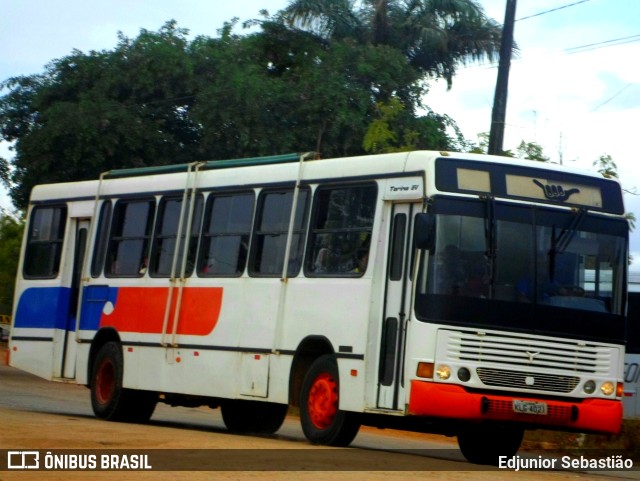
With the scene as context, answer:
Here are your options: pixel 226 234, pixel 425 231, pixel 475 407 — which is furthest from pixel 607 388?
pixel 226 234

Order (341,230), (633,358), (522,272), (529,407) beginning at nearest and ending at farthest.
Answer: (529,407), (522,272), (341,230), (633,358)

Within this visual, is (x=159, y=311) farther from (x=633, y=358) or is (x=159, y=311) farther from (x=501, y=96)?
(x=633, y=358)

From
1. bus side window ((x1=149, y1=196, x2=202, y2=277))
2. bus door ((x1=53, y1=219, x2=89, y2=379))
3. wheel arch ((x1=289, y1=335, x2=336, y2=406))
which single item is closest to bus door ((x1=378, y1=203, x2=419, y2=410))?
wheel arch ((x1=289, y1=335, x2=336, y2=406))

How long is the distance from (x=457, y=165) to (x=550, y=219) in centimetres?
106

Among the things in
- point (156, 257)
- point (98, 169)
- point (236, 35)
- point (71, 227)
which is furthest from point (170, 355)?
point (236, 35)

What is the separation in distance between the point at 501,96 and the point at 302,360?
8.15m

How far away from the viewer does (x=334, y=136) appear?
3238 centimetres

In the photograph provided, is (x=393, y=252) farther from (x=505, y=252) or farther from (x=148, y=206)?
(x=148, y=206)

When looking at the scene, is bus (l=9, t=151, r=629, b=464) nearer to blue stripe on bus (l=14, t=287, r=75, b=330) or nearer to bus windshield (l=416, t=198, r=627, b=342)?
bus windshield (l=416, t=198, r=627, b=342)

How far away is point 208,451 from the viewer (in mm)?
12484

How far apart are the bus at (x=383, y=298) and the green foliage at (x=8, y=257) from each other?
4669 cm

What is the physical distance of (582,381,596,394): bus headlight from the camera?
13.5m

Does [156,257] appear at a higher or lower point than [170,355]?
higher

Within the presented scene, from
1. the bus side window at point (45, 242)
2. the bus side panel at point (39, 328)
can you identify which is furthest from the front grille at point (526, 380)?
the bus side window at point (45, 242)
